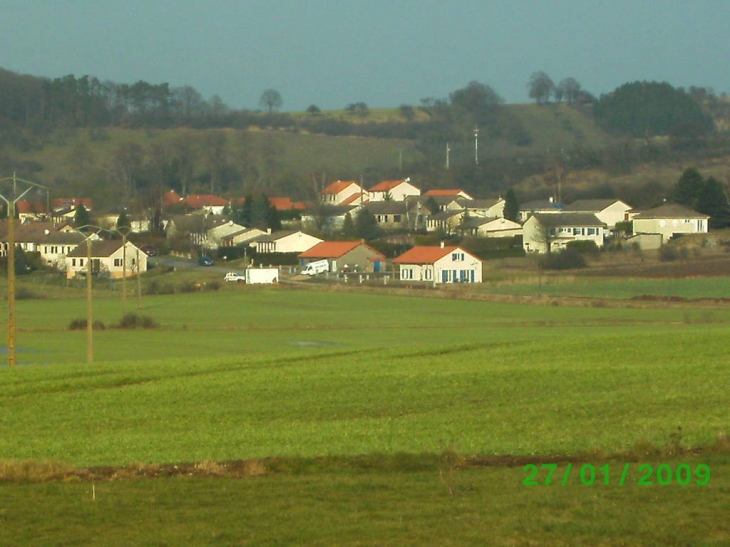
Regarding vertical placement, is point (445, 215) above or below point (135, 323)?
above

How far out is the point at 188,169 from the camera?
17438 cm

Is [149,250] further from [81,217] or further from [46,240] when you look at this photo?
[81,217]

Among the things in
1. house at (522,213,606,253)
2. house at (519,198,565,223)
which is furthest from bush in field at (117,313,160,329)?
house at (519,198,565,223)

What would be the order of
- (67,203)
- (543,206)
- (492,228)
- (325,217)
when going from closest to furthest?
(492,228), (543,206), (325,217), (67,203)

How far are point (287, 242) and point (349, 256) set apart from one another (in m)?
14.1

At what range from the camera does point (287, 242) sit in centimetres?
10194

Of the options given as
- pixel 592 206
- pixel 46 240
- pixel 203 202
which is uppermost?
pixel 203 202

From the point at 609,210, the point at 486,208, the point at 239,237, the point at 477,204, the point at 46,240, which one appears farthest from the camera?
the point at 477,204

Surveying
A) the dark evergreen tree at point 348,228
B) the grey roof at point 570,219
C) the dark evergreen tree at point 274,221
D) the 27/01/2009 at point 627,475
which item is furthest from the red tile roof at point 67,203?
the 27/01/2009 at point 627,475

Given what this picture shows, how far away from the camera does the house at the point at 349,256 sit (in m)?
88.9

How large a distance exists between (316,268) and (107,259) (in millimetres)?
19164

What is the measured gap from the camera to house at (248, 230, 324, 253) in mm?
101812

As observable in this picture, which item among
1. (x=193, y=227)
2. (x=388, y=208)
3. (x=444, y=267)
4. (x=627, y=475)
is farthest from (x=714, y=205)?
(x=627, y=475)

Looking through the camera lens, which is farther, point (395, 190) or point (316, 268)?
point (395, 190)
